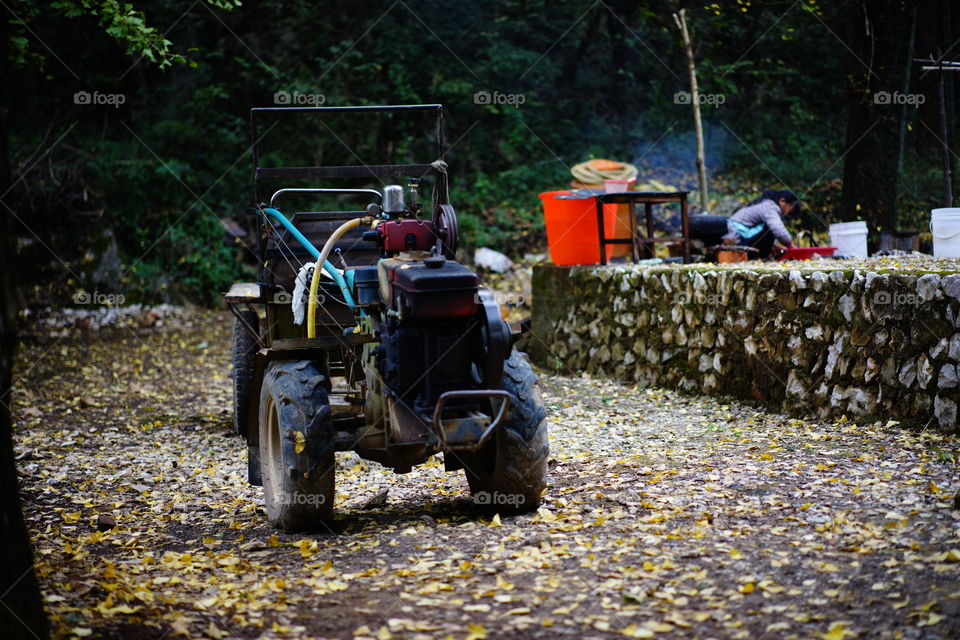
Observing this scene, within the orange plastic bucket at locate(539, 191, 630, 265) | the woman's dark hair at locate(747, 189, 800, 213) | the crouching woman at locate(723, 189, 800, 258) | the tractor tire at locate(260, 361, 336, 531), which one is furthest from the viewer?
the woman's dark hair at locate(747, 189, 800, 213)

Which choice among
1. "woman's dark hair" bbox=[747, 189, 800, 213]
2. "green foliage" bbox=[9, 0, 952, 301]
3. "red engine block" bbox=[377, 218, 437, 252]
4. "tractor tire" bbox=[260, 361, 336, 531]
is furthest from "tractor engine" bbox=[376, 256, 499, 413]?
"green foliage" bbox=[9, 0, 952, 301]

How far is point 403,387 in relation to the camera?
4.44 metres

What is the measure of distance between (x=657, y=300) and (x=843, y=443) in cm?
298

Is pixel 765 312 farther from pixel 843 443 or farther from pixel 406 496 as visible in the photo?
pixel 406 496

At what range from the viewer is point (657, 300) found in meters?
8.74

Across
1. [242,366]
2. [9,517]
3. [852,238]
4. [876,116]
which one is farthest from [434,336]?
[876,116]

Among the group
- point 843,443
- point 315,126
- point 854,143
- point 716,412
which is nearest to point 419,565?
point 843,443

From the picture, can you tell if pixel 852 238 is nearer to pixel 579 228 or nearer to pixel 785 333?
pixel 579 228

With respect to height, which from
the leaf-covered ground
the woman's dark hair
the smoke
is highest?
the smoke

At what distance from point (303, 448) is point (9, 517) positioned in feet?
4.86

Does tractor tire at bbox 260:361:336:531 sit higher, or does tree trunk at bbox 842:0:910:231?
tree trunk at bbox 842:0:910:231

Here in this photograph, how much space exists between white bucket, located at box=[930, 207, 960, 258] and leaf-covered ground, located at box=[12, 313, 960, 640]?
2240mm

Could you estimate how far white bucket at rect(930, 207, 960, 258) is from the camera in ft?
25.6

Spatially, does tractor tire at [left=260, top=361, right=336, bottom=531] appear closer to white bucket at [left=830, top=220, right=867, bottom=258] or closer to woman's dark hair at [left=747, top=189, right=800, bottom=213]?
white bucket at [left=830, top=220, right=867, bottom=258]
